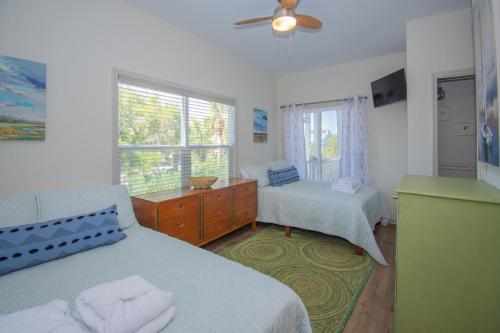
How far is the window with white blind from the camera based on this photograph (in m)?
2.49

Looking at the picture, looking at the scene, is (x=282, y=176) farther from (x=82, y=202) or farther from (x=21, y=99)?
(x=21, y=99)

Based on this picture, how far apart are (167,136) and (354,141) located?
9.78ft

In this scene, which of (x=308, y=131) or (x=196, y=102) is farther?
(x=308, y=131)

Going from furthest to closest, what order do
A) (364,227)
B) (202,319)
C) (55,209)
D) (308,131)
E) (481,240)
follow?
(308,131), (364,227), (55,209), (481,240), (202,319)

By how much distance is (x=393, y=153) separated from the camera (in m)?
3.75

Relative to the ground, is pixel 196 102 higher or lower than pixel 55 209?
higher

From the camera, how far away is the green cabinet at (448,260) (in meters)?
1.17

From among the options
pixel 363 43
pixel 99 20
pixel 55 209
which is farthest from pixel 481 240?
pixel 99 20

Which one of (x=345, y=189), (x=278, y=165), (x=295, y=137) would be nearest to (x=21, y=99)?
(x=278, y=165)

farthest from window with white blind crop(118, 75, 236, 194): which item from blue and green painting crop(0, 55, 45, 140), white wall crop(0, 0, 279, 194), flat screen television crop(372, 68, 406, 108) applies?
flat screen television crop(372, 68, 406, 108)

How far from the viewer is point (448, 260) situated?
1271 millimetres

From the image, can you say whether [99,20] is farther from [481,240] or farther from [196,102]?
[481,240]

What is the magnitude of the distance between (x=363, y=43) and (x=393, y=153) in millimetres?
1721

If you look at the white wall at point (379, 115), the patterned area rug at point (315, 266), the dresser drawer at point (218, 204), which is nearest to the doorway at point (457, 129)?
the white wall at point (379, 115)
